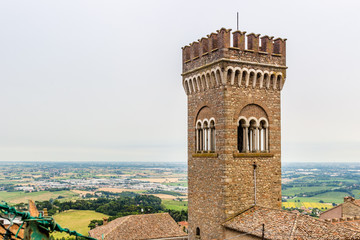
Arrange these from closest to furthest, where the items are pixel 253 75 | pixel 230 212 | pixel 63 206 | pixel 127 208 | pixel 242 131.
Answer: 1. pixel 230 212
2. pixel 253 75
3. pixel 242 131
4. pixel 127 208
5. pixel 63 206

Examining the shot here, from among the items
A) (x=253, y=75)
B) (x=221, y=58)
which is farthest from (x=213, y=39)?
(x=253, y=75)

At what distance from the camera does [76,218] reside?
2522 inches

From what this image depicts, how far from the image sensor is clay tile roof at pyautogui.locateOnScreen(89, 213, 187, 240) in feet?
120

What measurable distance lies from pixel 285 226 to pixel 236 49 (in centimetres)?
862

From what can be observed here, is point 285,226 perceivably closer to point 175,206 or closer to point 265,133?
point 265,133

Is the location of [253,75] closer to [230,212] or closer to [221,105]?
[221,105]

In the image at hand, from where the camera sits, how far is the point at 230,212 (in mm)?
16750

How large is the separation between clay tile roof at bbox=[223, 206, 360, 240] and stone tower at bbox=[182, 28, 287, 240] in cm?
93

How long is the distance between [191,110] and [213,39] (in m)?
4.22

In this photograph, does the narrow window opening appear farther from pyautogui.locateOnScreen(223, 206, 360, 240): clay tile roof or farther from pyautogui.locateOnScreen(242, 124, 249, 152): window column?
pyautogui.locateOnScreen(223, 206, 360, 240): clay tile roof

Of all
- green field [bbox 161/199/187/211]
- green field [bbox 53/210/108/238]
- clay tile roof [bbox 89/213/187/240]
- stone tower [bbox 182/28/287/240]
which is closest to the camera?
stone tower [bbox 182/28/287/240]

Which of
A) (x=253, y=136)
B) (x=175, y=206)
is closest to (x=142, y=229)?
(x=253, y=136)

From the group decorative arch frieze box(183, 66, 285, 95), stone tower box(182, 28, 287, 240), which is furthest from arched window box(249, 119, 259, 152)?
decorative arch frieze box(183, 66, 285, 95)

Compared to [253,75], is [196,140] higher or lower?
lower
